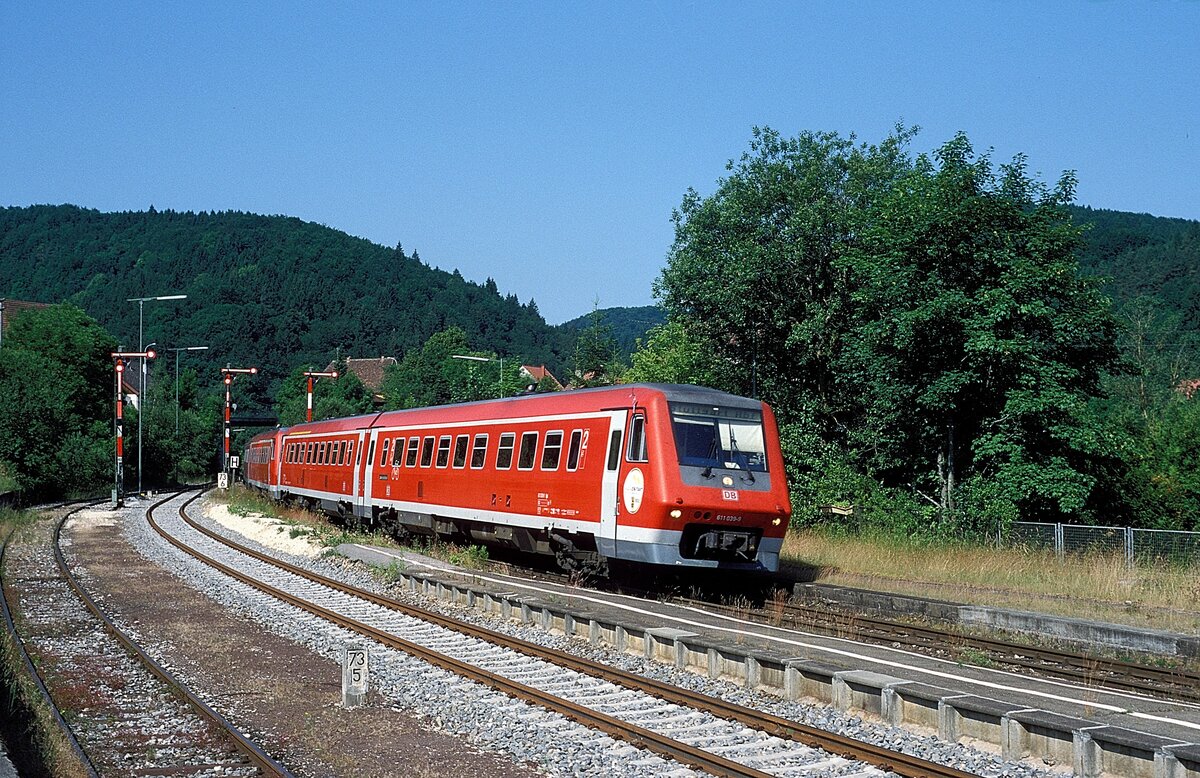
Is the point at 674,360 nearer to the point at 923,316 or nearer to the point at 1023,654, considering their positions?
the point at 923,316

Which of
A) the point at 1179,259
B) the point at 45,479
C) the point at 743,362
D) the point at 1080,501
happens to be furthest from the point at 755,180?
the point at 1179,259

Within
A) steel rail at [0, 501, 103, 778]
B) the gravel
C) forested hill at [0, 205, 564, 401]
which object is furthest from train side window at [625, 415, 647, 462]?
forested hill at [0, 205, 564, 401]

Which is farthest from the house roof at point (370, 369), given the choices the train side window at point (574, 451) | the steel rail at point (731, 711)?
the steel rail at point (731, 711)

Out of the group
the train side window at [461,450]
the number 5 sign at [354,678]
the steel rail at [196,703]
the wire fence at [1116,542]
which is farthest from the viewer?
the train side window at [461,450]

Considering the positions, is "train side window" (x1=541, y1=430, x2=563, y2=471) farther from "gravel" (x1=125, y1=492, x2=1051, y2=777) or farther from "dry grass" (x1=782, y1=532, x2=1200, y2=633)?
"dry grass" (x1=782, y1=532, x2=1200, y2=633)

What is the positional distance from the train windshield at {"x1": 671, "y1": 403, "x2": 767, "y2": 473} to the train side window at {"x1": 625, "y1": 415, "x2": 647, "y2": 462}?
0.48 m

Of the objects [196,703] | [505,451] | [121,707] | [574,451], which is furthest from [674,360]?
[196,703]

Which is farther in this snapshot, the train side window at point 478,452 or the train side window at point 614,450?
the train side window at point 478,452

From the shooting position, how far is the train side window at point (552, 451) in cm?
1841

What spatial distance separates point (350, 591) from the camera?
60.5ft

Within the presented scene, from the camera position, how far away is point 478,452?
2156 cm

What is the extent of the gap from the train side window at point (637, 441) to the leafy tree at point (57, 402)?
38878 mm

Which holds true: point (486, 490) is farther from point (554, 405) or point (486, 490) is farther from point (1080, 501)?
point (1080, 501)

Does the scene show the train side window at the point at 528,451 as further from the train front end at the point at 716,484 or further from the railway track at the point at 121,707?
the railway track at the point at 121,707
